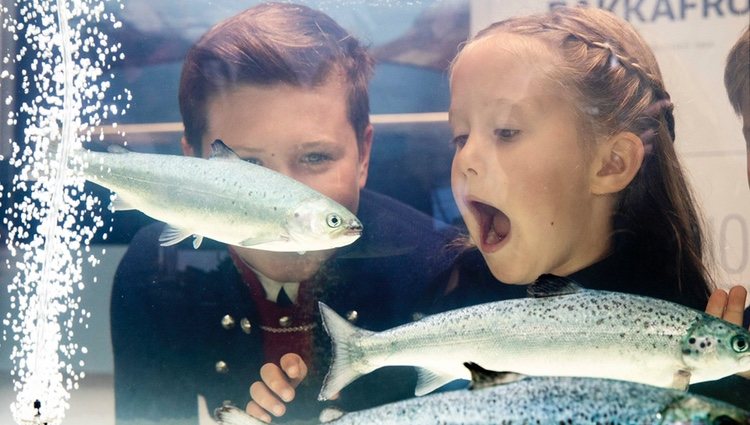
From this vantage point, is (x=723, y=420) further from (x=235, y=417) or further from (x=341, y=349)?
(x=235, y=417)

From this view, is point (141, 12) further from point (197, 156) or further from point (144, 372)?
point (144, 372)

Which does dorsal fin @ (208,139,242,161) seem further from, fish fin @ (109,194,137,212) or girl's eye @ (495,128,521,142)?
girl's eye @ (495,128,521,142)

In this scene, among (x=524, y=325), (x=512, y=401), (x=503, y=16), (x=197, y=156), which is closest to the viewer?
(x=512, y=401)

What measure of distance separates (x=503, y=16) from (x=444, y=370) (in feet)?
3.40

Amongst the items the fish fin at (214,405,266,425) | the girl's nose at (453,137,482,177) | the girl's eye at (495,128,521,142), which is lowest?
the fish fin at (214,405,266,425)

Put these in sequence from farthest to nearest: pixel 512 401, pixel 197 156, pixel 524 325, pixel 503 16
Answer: pixel 197 156 → pixel 503 16 → pixel 524 325 → pixel 512 401

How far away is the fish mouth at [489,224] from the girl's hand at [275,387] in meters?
0.67

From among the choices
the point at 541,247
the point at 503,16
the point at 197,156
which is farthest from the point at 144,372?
the point at 503,16

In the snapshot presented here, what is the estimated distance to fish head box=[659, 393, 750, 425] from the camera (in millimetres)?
1334

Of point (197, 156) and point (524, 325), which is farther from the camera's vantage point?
point (197, 156)

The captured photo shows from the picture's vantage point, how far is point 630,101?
186 cm

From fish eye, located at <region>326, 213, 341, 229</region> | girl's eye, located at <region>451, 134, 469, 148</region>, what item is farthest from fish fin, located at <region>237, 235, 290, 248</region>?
girl's eye, located at <region>451, 134, 469, 148</region>

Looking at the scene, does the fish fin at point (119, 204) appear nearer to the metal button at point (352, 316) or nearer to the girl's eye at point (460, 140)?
the metal button at point (352, 316)

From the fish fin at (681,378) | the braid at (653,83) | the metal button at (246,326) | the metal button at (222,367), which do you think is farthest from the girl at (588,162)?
the metal button at (222,367)
